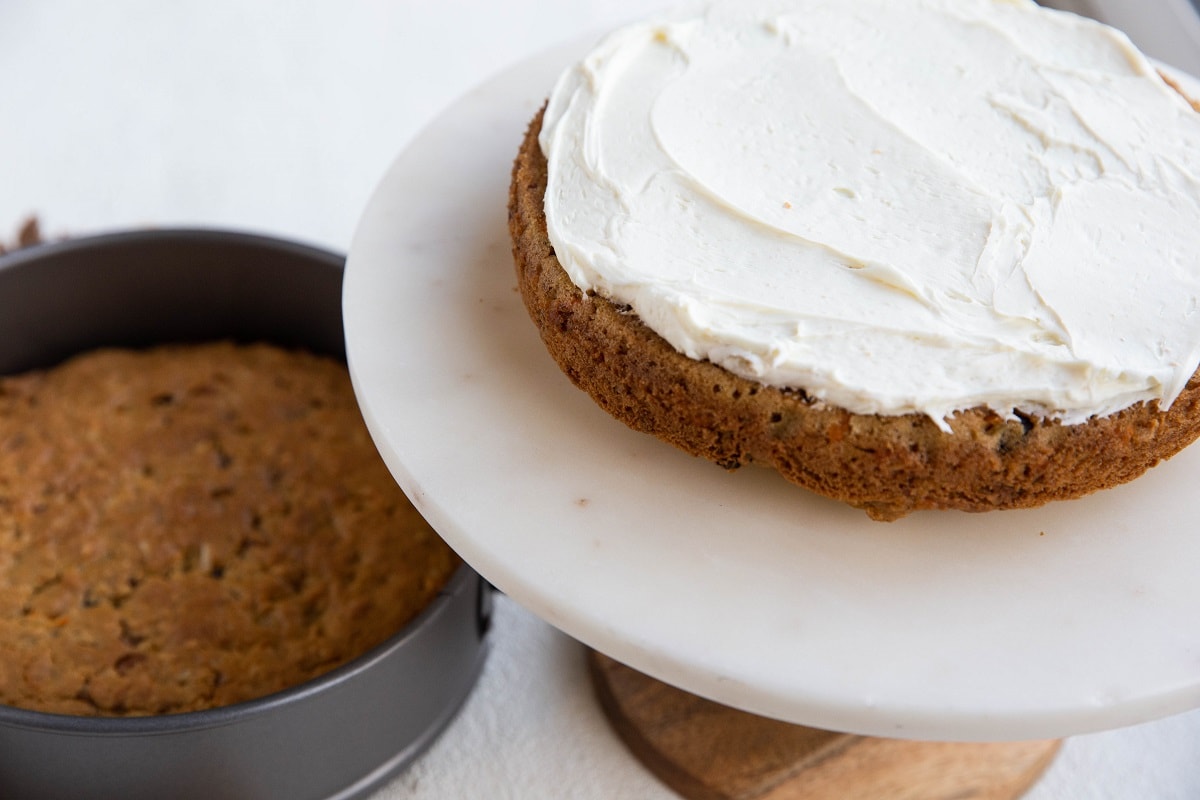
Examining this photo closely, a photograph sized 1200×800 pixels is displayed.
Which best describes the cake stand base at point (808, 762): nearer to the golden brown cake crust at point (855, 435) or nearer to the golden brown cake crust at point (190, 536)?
the golden brown cake crust at point (190, 536)

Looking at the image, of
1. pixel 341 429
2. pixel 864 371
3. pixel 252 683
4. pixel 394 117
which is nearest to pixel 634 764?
pixel 252 683

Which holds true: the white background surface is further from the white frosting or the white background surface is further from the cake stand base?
the white frosting

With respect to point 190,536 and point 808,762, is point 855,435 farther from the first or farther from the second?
point 190,536

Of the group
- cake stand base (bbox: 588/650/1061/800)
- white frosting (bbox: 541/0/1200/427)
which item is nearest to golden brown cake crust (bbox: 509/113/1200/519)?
white frosting (bbox: 541/0/1200/427)

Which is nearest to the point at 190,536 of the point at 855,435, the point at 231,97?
the point at 855,435

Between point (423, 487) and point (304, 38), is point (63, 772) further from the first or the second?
point (304, 38)
